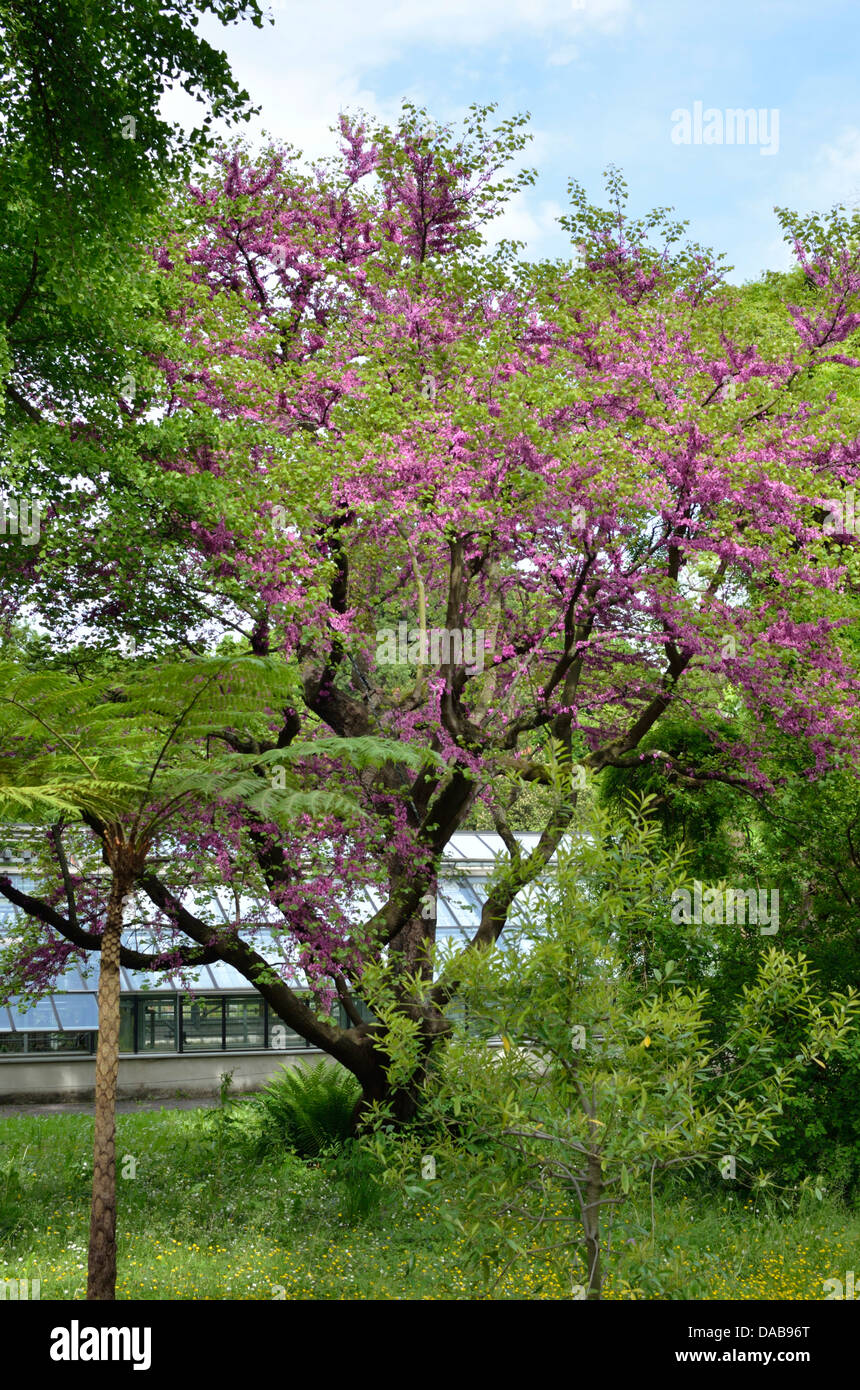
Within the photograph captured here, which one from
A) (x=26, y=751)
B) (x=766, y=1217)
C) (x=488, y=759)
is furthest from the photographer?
Result: (x=488, y=759)

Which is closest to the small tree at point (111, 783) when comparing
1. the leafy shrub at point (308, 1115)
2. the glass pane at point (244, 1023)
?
the leafy shrub at point (308, 1115)

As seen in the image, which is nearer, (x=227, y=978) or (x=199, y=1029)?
(x=199, y=1029)

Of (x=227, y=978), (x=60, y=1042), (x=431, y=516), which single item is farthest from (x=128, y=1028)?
(x=431, y=516)

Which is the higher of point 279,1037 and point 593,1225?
point 593,1225

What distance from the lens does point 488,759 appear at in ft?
34.7

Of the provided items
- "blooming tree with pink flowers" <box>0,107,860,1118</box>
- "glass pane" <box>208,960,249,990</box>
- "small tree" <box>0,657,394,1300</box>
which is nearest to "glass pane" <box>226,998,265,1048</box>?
"glass pane" <box>208,960,249,990</box>

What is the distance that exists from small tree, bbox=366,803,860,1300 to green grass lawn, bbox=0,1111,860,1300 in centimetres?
35

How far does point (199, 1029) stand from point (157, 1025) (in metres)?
0.71

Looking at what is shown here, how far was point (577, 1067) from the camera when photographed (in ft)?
17.2

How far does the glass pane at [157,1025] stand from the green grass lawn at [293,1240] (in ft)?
18.1

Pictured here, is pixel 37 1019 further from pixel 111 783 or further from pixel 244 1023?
pixel 111 783
